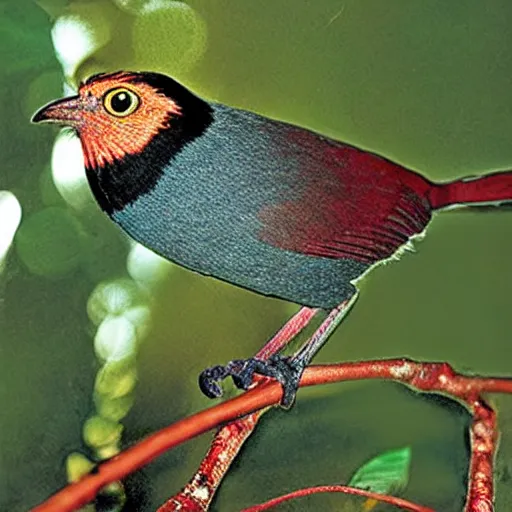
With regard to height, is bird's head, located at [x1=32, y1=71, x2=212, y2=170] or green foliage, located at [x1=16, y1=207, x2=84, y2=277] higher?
bird's head, located at [x1=32, y1=71, x2=212, y2=170]

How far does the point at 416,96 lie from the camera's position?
1.77 m

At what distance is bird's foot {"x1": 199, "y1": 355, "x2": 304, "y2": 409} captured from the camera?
5.46 feet

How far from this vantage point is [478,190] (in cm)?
175

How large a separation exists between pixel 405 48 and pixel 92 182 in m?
0.64

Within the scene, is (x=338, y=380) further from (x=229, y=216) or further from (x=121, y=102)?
(x=121, y=102)

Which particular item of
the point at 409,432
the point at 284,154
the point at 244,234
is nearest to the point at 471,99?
the point at 284,154

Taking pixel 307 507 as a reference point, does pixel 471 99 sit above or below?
above

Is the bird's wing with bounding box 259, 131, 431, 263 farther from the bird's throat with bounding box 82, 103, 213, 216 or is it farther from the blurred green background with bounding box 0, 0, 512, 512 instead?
the bird's throat with bounding box 82, 103, 213, 216

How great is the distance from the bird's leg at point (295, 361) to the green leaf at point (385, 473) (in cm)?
18

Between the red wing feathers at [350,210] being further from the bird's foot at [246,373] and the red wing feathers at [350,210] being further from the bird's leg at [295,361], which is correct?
the bird's foot at [246,373]

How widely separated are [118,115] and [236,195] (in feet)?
0.82

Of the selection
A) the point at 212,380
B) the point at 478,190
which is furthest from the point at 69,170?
the point at 478,190

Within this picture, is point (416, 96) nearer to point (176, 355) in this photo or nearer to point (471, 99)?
point (471, 99)

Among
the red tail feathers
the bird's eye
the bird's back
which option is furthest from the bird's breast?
the red tail feathers
